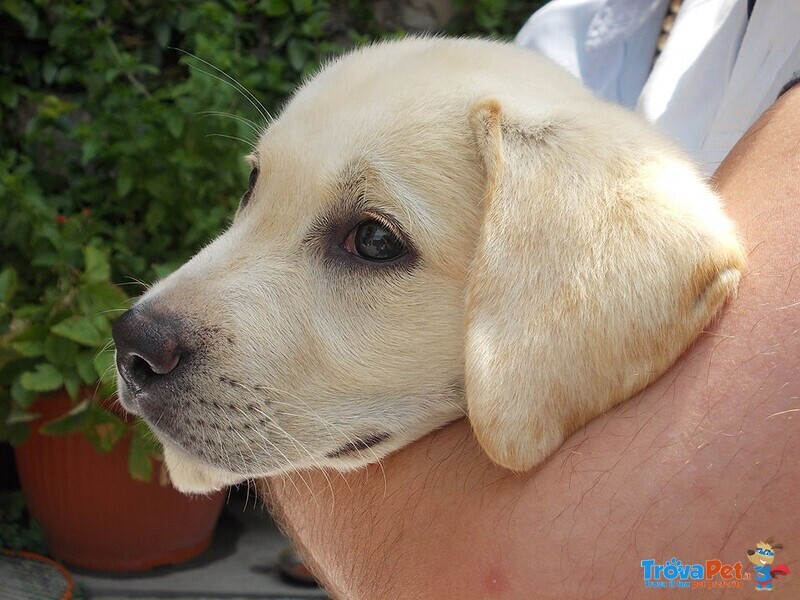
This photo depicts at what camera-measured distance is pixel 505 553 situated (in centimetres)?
123

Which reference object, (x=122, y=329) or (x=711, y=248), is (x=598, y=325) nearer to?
(x=711, y=248)

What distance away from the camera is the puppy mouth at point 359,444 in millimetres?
1445

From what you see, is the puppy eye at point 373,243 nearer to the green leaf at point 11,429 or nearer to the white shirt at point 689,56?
the white shirt at point 689,56

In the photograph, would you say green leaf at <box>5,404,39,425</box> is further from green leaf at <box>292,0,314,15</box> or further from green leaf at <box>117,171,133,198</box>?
green leaf at <box>292,0,314,15</box>

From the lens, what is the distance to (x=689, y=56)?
1972mm

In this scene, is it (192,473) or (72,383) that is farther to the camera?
(72,383)

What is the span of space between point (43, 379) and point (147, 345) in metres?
1.75

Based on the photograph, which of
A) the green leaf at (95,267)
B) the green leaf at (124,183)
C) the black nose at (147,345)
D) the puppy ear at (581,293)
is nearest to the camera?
the puppy ear at (581,293)

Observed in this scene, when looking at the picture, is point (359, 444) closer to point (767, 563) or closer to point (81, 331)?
point (767, 563)

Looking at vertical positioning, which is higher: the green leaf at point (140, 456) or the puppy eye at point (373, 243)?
the puppy eye at point (373, 243)

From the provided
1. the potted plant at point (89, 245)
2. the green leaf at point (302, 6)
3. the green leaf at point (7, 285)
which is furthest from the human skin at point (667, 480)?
the green leaf at point (302, 6)

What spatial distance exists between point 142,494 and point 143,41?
2242mm

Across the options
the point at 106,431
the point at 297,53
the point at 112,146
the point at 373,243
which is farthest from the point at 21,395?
the point at 297,53

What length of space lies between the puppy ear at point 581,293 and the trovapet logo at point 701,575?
0.22 meters
